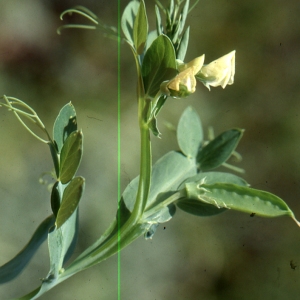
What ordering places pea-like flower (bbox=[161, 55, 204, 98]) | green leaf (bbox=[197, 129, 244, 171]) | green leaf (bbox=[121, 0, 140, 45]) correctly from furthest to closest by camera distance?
green leaf (bbox=[197, 129, 244, 171]) → green leaf (bbox=[121, 0, 140, 45]) → pea-like flower (bbox=[161, 55, 204, 98])

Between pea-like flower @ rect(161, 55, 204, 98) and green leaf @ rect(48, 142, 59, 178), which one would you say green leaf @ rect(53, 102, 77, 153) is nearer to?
green leaf @ rect(48, 142, 59, 178)

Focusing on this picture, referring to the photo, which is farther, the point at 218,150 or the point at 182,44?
the point at 218,150

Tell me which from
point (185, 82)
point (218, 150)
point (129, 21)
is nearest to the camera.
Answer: point (185, 82)

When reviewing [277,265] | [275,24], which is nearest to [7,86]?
[275,24]

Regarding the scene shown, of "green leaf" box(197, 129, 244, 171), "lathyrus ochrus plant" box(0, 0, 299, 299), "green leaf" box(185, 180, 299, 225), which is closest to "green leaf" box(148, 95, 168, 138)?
"lathyrus ochrus plant" box(0, 0, 299, 299)

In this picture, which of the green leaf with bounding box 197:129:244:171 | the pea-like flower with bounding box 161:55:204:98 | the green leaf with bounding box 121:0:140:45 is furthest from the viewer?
the green leaf with bounding box 197:129:244:171

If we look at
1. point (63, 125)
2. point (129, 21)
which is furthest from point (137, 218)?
point (129, 21)

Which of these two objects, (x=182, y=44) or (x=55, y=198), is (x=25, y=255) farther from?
(x=182, y=44)
